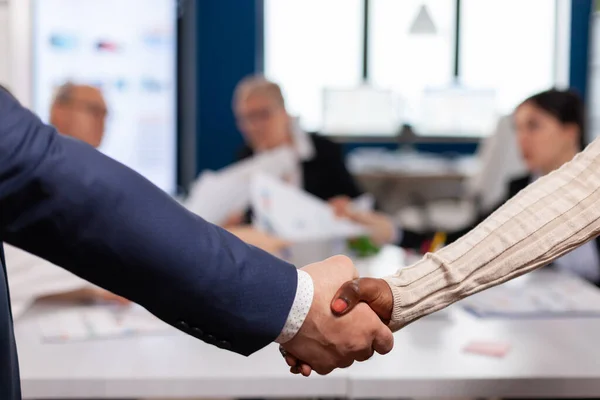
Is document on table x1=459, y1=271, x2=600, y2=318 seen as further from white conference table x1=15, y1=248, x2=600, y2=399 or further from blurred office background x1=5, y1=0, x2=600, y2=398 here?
blurred office background x1=5, y1=0, x2=600, y2=398

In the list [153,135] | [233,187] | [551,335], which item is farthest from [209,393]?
[153,135]

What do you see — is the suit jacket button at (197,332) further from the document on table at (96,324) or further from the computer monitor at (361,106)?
the computer monitor at (361,106)

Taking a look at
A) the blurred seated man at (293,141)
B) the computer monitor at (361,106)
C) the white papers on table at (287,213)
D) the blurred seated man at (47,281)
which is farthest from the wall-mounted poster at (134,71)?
the computer monitor at (361,106)

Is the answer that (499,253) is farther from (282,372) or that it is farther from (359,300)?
(282,372)

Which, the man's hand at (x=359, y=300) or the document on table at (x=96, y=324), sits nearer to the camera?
the man's hand at (x=359, y=300)

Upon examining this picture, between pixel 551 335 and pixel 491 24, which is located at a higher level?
pixel 491 24

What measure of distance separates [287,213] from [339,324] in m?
1.19

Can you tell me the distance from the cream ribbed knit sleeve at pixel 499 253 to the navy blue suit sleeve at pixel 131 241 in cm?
27

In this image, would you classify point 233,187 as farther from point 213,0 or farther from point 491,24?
point 491,24

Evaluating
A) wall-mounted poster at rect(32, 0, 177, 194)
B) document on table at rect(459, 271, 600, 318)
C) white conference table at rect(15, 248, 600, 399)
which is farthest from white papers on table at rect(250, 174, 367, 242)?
wall-mounted poster at rect(32, 0, 177, 194)

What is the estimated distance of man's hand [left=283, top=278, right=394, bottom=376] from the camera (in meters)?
1.40

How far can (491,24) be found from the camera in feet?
27.6

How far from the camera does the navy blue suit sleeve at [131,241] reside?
1.01 meters

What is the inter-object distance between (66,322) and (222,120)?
6.26 m
